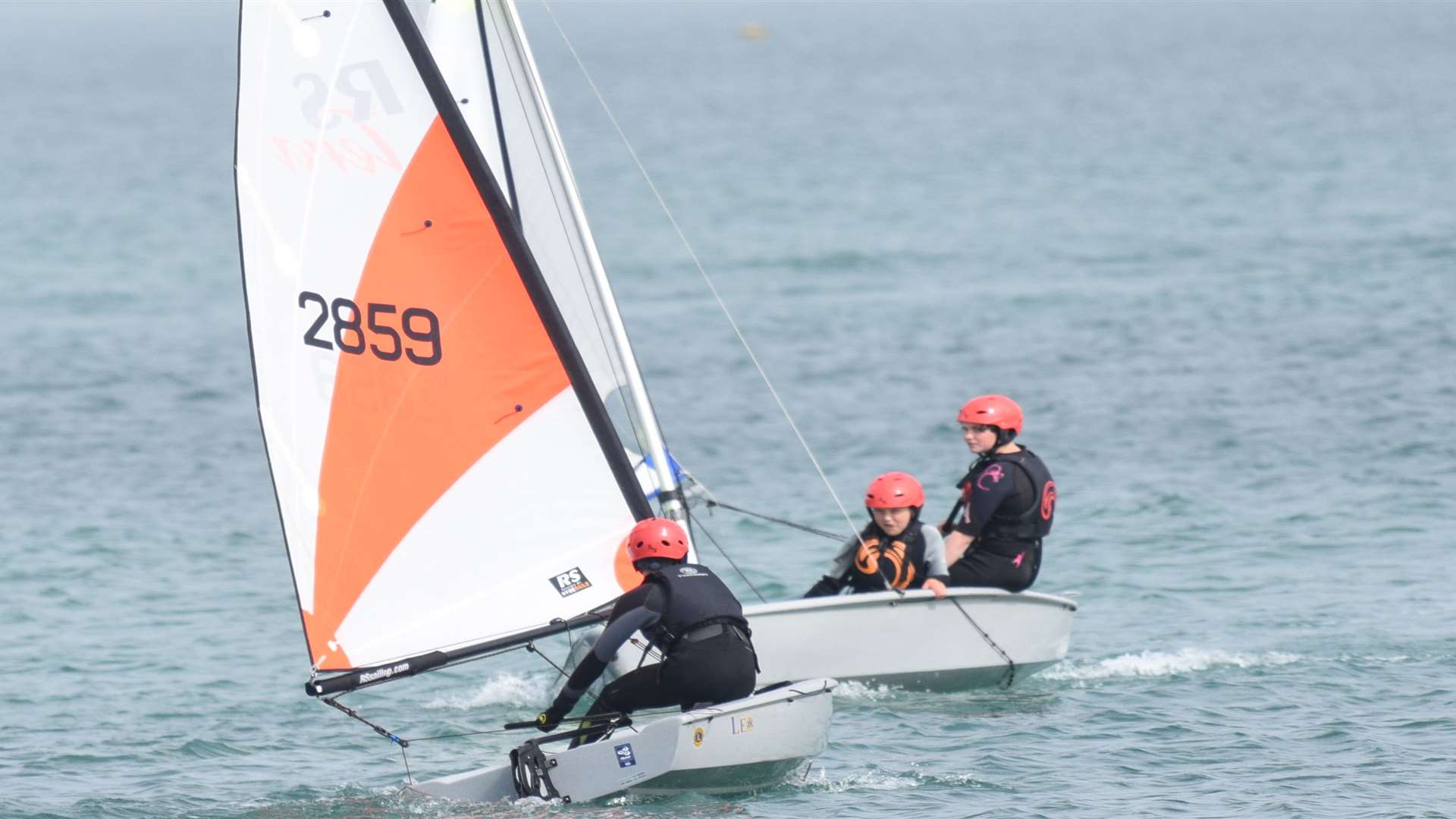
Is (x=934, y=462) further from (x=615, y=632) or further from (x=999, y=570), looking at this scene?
(x=615, y=632)

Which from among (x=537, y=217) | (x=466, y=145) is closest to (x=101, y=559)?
(x=537, y=217)

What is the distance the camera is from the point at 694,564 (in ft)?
32.0

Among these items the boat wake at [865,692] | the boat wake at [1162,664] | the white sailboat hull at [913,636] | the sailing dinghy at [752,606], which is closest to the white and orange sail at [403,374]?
the sailing dinghy at [752,606]

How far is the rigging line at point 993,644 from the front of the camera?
1185 centimetres

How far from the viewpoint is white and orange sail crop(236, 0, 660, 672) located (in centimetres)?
971

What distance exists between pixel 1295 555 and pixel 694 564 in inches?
299

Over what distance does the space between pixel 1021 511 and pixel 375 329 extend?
448 cm

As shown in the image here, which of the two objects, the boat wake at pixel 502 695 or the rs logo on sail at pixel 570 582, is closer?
the rs logo on sail at pixel 570 582

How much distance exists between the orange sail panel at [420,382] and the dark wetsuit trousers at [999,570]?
3443 millimetres

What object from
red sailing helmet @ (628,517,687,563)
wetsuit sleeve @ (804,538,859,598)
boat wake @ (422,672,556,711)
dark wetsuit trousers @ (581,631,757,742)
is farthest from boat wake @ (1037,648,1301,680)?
red sailing helmet @ (628,517,687,563)

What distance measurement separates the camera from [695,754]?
9.32 meters

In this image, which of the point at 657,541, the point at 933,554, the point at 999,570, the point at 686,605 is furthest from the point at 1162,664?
the point at 657,541

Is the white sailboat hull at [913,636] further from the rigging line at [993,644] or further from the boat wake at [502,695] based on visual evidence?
the boat wake at [502,695]

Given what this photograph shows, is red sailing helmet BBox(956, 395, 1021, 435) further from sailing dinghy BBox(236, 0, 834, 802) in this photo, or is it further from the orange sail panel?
the orange sail panel
